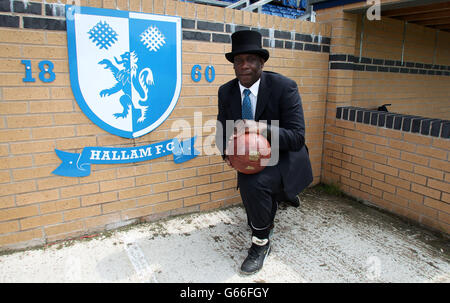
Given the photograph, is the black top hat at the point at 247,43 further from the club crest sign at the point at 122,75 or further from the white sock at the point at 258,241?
the white sock at the point at 258,241

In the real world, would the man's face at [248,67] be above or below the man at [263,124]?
above

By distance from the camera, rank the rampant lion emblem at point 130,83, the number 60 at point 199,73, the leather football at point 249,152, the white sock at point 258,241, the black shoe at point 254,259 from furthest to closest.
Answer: the number 60 at point 199,73 → the rampant lion emblem at point 130,83 → the white sock at point 258,241 → the black shoe at point 254,259 → the leather football at point 249,152

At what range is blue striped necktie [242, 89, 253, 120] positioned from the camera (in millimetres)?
2895

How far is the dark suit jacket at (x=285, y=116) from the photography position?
108 inches

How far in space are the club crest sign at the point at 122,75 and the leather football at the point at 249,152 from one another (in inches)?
39.4

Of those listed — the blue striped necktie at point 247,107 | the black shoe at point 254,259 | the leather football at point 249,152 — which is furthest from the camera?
the blue striped necktie at point 247,107

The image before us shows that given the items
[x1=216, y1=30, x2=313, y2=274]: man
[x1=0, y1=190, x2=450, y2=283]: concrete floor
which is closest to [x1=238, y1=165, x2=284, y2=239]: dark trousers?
[x1=216, y1=30, x2=313, y2=274]: man

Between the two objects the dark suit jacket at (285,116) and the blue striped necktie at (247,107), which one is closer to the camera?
the dark suit jacket at (285,116)

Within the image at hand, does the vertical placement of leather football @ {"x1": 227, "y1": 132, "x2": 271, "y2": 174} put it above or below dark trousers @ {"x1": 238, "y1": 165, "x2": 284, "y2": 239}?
above

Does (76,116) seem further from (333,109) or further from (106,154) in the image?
(333,109)

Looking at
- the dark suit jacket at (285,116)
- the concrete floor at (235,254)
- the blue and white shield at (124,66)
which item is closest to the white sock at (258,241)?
the concrete floor at (235,254)

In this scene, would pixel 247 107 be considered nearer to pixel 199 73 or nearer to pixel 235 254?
pixel 199 73

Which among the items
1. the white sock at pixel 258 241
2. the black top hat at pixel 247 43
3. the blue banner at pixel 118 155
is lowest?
the white sock at pixel 258 241

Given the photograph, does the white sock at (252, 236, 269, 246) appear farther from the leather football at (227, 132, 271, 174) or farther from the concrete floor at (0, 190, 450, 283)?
the leather football at (227, 132, 271, 174)
